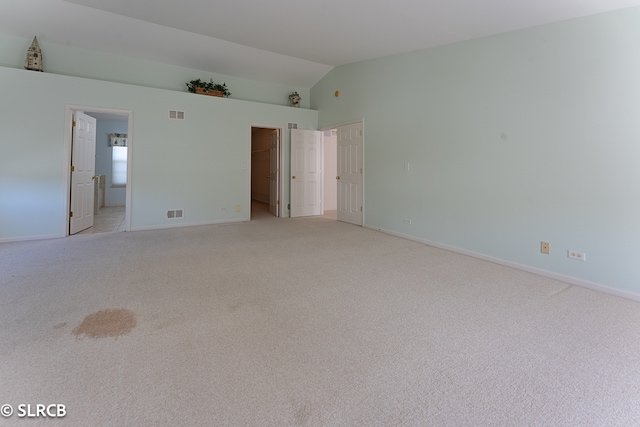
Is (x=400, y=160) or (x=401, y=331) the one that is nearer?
(x=401, y=331)

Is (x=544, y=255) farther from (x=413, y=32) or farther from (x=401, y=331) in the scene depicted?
(x=413, y=32)

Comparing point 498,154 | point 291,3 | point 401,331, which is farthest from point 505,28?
point 401,331

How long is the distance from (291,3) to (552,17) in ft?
9.15

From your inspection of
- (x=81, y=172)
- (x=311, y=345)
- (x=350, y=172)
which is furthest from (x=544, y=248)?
(x=81, y=172)

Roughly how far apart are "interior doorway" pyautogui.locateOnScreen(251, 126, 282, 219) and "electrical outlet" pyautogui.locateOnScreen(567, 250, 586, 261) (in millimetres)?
5113

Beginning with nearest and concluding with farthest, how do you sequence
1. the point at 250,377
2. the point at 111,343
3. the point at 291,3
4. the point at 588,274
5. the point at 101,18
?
the point at 250,377, the point at 111,343, the point at 588,274, the point at 291,3, the point at 101,18

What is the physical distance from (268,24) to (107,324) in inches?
163

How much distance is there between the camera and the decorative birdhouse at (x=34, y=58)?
4148 mm

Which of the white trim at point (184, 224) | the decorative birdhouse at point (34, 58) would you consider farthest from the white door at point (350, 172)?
the decorative birdhouse at point (34, 58)

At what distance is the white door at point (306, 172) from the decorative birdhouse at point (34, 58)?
166 inches

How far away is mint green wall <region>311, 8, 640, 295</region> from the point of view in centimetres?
250

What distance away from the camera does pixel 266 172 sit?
358 inches

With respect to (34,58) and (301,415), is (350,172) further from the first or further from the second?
(34,58)

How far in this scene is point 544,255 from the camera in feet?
9.82
